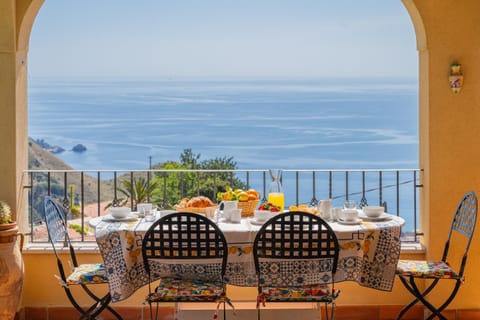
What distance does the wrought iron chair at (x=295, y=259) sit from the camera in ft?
13.2

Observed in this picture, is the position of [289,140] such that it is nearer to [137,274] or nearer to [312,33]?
[312,33]

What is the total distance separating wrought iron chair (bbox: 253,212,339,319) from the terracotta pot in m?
1.80

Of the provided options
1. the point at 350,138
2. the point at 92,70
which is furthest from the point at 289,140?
the point at 92,70

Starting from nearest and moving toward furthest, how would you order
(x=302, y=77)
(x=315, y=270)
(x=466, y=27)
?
1. (x=315, y=270)
2. (x=466, y=27)
3. (x=302, y=77)

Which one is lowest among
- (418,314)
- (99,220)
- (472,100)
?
(418,314)

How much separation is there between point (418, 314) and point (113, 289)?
236 centimetres

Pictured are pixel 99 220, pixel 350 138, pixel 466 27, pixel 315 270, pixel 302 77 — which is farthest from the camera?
pixel 302 77

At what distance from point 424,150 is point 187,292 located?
2254 mm

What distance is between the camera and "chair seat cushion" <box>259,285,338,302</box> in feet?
13.1

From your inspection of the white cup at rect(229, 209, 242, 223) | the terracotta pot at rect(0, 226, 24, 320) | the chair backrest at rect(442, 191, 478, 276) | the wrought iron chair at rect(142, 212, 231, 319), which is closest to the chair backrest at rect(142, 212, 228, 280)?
the wrought iron chair at rect(142, 212, 231, 319)

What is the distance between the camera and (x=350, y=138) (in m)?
20.7

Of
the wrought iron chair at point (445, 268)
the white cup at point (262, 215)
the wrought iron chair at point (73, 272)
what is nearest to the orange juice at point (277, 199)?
the white cup at point (262, 215)

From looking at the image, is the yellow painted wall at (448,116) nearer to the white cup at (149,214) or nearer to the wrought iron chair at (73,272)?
the white cup at (149,214)

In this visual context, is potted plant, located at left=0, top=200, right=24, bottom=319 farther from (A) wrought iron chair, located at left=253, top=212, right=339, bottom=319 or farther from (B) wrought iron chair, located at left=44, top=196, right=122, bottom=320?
(A) wrought iron chair, located at left=253, top=212, right=339, bottom=319
